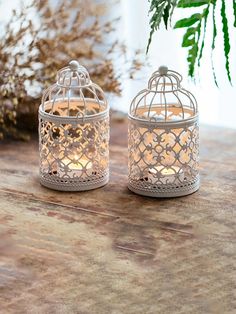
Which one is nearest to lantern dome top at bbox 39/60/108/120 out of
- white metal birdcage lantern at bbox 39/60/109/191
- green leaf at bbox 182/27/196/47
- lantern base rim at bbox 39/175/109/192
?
white metal birdcage lantern at bbox 39/60/109/191

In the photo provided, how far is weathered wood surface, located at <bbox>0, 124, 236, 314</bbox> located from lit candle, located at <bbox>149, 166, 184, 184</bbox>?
0.14 feet

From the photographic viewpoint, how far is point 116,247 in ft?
4.51

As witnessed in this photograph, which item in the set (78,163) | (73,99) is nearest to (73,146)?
(78,163)

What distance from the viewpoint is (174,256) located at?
4.40 feet

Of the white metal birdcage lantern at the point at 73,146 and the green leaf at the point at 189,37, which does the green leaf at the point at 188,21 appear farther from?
the white metal birdcage lantern at the point at 73,146

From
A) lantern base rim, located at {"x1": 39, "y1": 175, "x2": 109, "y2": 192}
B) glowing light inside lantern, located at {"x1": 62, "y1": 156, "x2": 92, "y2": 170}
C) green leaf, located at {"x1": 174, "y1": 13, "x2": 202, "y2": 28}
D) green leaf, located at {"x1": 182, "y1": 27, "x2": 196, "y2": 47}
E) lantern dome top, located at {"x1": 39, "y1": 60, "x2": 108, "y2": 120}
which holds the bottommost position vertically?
lantern base rim, located at {"x1": 39, "y1": 175, "x2": 109, "y2": 192}

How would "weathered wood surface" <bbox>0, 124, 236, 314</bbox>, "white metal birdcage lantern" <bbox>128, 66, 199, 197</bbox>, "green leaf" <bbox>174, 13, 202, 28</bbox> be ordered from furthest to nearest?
"white metal birdcage lantern" <bbox>128, 66, 199, 197</bbox> → "green leaf" <bbox>174, 13, 202, 28</bbox> → "weathered wood surface" <bbox>0, 124, 236, 314</bbox>

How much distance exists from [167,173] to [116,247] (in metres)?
0.26

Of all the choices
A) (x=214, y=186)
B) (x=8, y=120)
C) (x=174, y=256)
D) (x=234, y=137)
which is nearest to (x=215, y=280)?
(x=174, y=256)

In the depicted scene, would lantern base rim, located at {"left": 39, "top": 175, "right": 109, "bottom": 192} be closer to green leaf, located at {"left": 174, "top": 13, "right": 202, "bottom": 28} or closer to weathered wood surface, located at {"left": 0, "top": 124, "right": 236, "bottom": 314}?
weathered wood surface, located at {"left": 0, "top": 124, "right": 236, "bottom": 314}

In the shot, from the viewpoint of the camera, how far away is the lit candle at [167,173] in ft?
5.12

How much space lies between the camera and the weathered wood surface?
3.92ft

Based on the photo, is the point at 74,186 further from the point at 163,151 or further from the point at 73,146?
the point at 163,151

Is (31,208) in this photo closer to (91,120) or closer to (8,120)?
(91,120)
